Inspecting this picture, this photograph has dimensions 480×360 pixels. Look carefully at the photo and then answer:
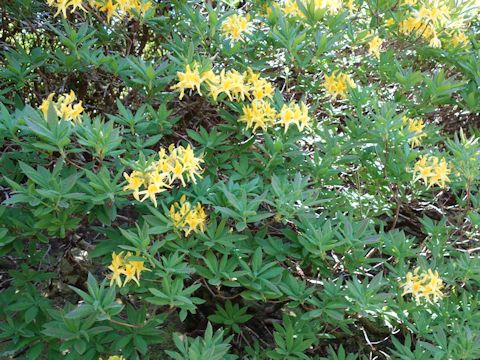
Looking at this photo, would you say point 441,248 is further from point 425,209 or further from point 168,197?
point 168,197

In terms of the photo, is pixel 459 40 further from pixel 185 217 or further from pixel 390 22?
pixel 185 217

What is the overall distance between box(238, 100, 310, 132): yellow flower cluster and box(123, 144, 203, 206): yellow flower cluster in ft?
1.12

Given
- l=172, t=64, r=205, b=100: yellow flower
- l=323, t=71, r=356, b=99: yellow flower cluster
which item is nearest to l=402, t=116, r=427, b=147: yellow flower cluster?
l=323, t=71, r=356, b=99: yellow flower cluster

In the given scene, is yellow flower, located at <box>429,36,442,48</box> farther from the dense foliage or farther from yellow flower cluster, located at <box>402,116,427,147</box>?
yellow flower cluster, located at <box>402,116,427,147</box>

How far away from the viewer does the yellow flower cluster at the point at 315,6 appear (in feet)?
7.81

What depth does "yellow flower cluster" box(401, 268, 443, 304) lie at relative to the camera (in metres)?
2.04

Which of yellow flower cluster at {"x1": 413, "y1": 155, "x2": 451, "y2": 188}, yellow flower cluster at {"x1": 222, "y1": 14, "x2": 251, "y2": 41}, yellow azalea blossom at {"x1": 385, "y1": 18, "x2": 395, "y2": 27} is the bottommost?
yellow flower cluster at {"x1": 413, "y1": 155, "x2": 451, "y2": 188}

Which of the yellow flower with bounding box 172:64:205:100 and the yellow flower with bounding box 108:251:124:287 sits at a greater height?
the yellow flower with bounding box 172:64:205:100

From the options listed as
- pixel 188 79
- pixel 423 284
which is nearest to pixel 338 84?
pixel 188 79

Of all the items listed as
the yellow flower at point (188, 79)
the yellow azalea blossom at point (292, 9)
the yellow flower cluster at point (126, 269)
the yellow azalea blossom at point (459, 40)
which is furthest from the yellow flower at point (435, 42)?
the yellow flower cluster at point (126, 269)

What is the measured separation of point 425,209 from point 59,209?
5.31ft

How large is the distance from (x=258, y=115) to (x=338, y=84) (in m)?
0.46

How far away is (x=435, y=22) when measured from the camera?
8.57 feet

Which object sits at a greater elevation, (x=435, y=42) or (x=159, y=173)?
(x=435, y=42)
